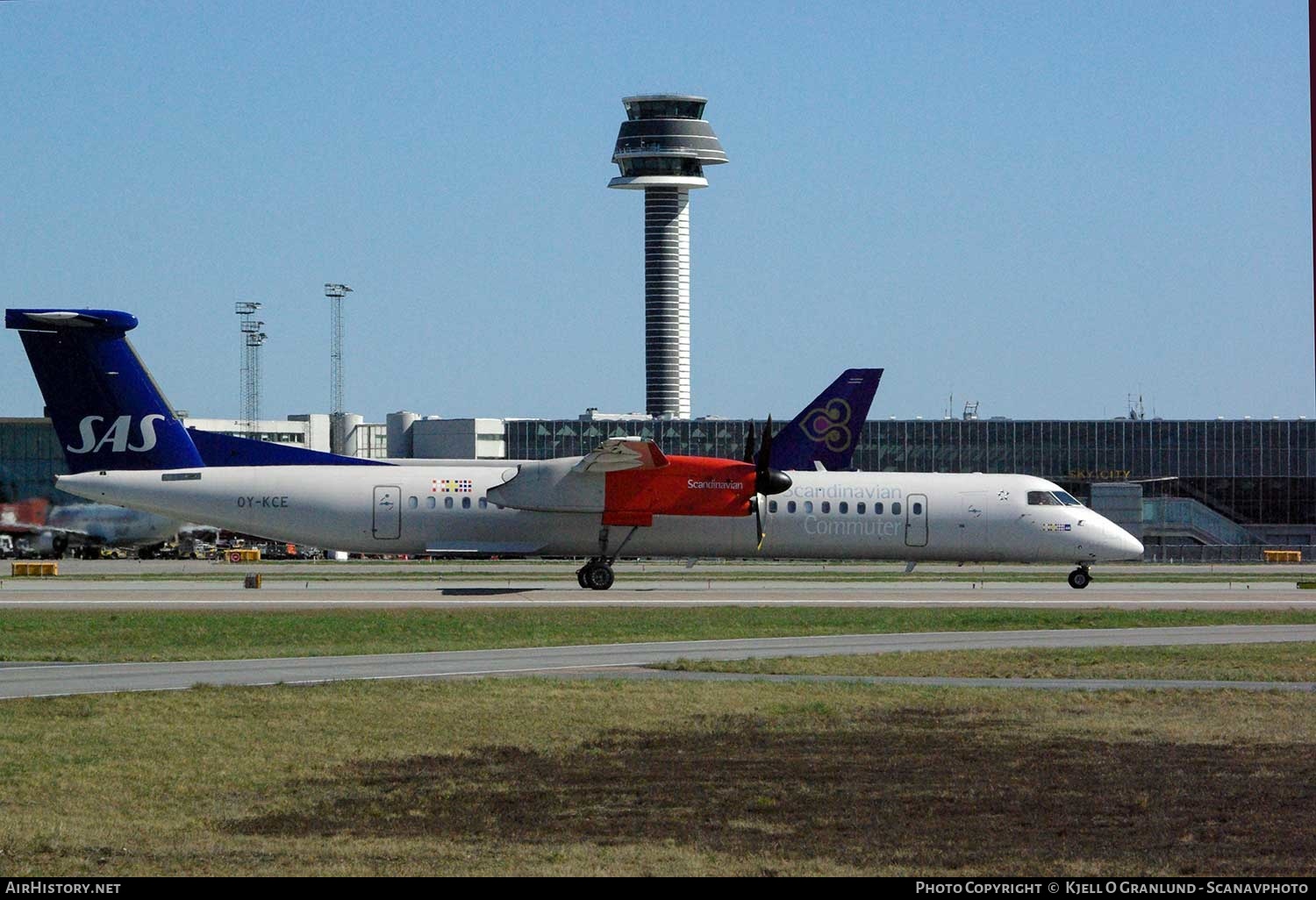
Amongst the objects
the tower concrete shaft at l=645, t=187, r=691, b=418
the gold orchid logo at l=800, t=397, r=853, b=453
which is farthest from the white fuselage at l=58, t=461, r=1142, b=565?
the tower concrete shaft at l=645, t=187, r=691, b=418

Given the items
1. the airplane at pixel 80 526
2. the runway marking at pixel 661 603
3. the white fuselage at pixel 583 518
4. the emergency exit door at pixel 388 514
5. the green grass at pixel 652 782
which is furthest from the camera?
the airplane at pixel 80 526

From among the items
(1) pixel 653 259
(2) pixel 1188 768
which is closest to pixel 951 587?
(2) pixel 1188 768

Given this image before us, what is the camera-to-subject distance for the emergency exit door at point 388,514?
137 ft

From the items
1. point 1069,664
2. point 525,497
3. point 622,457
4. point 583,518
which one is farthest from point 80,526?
point 1069,664

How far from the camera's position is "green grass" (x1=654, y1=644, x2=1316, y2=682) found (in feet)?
74.4

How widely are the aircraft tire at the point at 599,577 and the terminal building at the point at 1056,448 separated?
214 feet

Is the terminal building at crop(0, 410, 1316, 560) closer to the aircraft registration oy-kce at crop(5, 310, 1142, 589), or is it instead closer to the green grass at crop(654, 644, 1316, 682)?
the aircraft registration oy-kce at crop(5, 310, 1142, 589)

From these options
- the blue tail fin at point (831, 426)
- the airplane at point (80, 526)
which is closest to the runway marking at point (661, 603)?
the blue tail fin at point (831, 426)

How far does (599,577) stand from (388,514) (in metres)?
6.39

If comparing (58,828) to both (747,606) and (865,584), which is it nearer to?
(747,606)

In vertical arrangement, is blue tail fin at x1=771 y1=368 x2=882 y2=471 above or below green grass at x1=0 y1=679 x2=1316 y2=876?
above

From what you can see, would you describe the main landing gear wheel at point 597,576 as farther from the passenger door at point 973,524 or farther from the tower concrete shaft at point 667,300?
the tower concrete shaft at point 667,300

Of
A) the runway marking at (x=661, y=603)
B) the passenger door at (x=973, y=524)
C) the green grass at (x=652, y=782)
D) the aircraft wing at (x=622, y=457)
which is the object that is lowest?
the runway marking at (x=661, y=603)

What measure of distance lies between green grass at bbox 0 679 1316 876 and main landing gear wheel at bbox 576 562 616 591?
21.1 m
